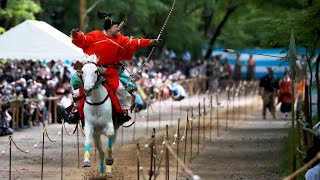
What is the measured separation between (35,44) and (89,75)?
1094 cm

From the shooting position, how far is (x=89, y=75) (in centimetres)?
1484

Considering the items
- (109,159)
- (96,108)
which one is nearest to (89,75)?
(96,108)

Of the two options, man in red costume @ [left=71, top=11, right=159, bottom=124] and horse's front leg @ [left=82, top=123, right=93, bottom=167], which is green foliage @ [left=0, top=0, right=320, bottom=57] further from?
horse's front leg @ [left=82, top=123, right=93, bottom=167]

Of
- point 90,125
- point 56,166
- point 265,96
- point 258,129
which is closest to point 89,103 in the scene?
point 90,125

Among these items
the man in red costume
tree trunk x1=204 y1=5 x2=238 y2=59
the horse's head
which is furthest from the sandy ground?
tree trunk x1=204 y1=5 x2=238 y2=59

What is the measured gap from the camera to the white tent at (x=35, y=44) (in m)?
25.0

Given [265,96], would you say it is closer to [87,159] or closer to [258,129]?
[258,129]

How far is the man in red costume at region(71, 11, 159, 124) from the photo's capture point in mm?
15688

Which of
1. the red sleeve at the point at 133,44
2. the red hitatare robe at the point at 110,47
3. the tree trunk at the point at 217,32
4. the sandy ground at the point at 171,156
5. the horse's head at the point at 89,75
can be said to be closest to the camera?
the horse's head at the point at 89,75

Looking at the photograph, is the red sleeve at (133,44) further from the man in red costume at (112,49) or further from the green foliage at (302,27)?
the green foliage at (302,27)

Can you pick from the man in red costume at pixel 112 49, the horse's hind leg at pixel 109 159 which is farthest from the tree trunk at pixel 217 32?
the horse's hind leg at pixel 109 159

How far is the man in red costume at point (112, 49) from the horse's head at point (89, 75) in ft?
1.85

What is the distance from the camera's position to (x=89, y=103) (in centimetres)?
1523

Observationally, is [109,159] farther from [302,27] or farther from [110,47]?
[302,27]
